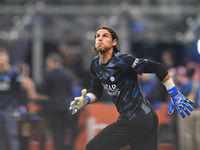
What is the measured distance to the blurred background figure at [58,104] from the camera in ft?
27.3

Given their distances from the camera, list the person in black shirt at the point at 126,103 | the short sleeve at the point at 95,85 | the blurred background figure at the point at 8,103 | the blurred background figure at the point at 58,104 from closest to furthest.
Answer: the person in black shirt at the point at 126,103
the short sleeve at the point at 95,85
the blurred background figure at the point at 8,103
the blurred background figure at the point at 58,104

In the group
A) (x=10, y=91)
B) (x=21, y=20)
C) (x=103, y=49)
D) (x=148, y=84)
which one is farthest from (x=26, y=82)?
(x=21, y=20)

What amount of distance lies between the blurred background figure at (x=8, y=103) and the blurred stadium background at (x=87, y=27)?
8.62 metres

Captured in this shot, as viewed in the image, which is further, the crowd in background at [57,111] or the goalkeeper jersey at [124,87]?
the crowd in background at [57,111]

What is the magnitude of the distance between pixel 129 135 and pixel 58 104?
147 inches

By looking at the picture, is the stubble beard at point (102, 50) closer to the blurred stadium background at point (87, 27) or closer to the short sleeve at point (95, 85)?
the short sleeve at point (95, 85)

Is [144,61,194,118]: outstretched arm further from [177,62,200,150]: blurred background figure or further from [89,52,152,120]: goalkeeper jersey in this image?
[177,62,200,150]: blurred background figure

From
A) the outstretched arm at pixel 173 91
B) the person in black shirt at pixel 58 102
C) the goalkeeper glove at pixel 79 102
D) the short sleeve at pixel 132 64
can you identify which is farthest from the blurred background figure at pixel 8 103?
the outstretched arm at pixel 173 91

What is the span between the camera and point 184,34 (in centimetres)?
1723

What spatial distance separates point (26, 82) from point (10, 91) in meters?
1.51

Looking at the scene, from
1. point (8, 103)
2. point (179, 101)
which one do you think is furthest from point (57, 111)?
point (179, 101)

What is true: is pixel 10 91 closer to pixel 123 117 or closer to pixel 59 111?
pixel 59 111

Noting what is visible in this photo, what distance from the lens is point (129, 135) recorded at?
4809mm

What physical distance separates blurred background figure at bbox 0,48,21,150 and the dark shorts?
359 centimetres
